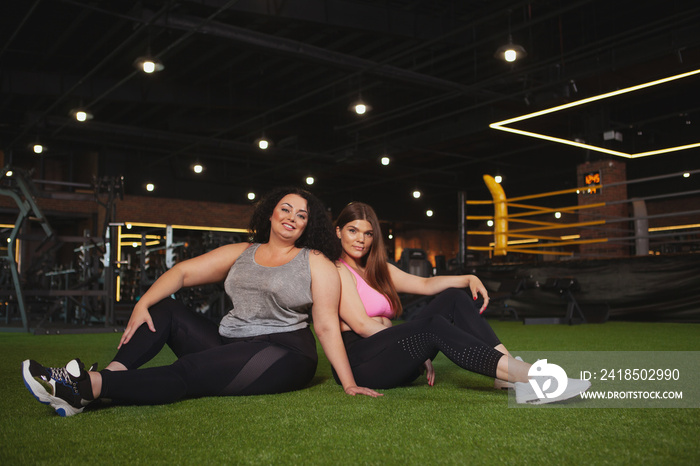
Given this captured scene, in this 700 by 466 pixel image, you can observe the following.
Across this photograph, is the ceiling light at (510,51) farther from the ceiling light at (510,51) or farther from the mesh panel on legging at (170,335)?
the mesh panel on legging at (170,335)

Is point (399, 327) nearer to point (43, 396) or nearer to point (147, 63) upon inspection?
point (43, 396)

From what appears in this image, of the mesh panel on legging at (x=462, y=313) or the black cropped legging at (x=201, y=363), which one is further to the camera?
the mesh panel on legging at (x=462, y=313)

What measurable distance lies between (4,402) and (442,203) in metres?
18.2

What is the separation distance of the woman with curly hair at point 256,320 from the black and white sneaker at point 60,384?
17cm

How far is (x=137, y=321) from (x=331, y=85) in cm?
759

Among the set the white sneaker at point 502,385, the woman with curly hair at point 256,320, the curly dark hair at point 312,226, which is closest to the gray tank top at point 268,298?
the woman with curly hair at point 256,320

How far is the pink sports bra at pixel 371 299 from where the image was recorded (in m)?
2.65

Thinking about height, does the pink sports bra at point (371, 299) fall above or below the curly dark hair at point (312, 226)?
below

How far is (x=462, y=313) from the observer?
98.7 inches

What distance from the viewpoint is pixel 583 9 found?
815 centimetres

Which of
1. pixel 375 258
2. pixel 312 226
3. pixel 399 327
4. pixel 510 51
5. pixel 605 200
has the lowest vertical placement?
pixel 399 327

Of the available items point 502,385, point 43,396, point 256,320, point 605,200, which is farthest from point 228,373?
point 605,200

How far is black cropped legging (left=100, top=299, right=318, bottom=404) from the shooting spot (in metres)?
1.90

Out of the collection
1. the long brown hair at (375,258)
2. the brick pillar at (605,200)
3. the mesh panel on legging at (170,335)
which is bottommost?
the mesh panel on legging at (170,335)
